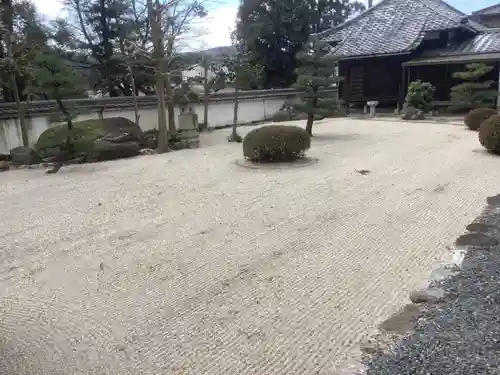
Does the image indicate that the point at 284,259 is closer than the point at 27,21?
Yes

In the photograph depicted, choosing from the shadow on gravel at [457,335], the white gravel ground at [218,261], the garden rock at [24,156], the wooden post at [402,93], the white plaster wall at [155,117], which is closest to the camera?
the shadow on gravel at [457,335]

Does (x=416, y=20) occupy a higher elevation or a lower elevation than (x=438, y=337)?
higher

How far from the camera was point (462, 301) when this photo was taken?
3.31 metres

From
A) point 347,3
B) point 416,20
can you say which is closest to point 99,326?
point 416,20

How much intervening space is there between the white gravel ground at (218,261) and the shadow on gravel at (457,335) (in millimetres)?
304

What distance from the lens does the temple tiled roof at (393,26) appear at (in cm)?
1972

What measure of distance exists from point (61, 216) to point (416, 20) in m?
19.6

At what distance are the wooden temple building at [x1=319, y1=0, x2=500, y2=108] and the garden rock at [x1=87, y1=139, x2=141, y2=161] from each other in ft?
35.0

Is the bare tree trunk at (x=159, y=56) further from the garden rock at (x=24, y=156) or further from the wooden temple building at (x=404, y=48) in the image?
the wooden temple building at (x=404, y=48)

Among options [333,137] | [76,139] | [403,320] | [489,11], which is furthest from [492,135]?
[489,11]

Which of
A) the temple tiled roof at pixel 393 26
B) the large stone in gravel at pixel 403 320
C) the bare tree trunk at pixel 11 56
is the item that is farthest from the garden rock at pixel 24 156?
the temple tiled roof at pixel 393 26

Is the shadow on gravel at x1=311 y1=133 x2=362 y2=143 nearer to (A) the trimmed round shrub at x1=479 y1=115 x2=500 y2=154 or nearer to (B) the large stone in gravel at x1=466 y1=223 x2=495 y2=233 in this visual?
(A) the trimmed round shrub at x1=479 y1=115 x2=500 y2=154

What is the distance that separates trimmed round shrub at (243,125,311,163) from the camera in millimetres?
9125

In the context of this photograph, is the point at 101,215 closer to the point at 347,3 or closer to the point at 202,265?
the point at 202,265
